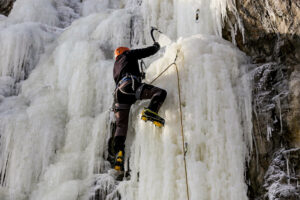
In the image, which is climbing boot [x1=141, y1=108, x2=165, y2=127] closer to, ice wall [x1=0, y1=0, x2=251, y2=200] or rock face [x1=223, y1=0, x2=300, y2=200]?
ice wall [x1=0, y1=0, x2=251, y2=200]

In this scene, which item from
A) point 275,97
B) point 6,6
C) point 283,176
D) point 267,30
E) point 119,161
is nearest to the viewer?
point 283,176

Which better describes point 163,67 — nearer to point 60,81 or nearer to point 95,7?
point 60,81

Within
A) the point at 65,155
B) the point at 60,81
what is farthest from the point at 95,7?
the point at 65,155

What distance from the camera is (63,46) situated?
8242mm

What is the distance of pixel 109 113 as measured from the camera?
617cm

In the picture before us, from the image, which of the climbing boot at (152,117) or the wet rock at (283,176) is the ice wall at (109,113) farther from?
the wet rock at (283,176)

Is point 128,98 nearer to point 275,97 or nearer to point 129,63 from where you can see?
point 129,63

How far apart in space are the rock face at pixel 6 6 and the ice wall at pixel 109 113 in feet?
10.4

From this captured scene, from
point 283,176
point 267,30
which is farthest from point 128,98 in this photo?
point 283,176

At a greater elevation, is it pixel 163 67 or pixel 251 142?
pixel 163 67

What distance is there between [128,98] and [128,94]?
3.2 inches

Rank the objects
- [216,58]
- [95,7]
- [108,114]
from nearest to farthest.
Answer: [216,58], [108,114], [95,7]

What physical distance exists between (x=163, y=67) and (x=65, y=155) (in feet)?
7.15

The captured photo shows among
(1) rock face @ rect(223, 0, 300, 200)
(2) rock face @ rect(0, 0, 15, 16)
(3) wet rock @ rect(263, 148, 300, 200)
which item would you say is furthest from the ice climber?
(2) rock face @ rect(0, 0, 15, 16)
